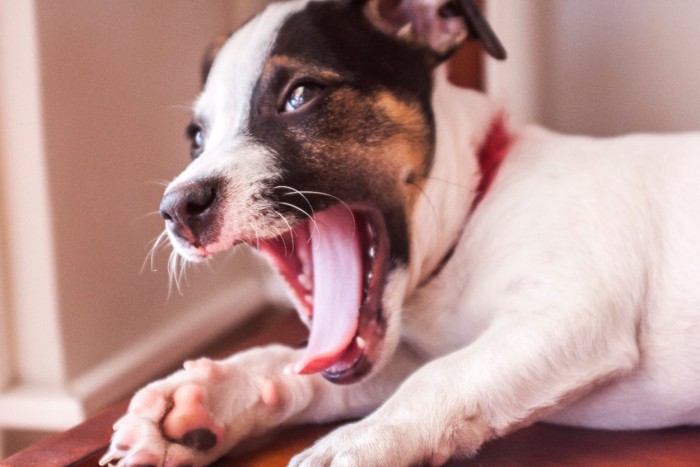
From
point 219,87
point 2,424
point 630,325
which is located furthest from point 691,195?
point 2,424

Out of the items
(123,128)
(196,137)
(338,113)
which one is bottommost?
(123,128)

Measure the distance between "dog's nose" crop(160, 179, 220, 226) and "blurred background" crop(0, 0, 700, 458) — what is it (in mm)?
622

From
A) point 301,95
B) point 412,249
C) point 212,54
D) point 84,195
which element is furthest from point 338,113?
point 84,195

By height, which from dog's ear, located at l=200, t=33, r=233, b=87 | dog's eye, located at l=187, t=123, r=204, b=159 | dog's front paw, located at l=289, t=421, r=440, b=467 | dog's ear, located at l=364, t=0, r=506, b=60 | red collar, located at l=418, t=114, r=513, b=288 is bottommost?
dog's front paw, located at l=289, t=421, r=440, b=467

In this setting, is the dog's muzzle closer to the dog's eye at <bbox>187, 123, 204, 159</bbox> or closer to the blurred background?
the dog's eye at <bbox>187, 123, 204, 159</bbox>

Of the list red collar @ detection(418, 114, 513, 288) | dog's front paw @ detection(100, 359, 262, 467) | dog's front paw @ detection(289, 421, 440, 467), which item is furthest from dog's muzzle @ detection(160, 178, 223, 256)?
red collar @ detection(418, 114, 513, 288)

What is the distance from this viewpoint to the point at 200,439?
1.13 m

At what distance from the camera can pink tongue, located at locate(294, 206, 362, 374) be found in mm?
1266

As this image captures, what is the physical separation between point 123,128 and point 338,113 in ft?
2.63

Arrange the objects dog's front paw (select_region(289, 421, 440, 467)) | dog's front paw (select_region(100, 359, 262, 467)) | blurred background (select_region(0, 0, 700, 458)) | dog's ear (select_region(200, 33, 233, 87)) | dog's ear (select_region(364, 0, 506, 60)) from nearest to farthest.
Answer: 1. dog's front paw (select_region(289, 421, 440, 467))
2. dog's front paw (select_region(100, 359, 262, 467))
3. dog's ear (select_region(364, 0, 506, 60))
4. dog's ear (select_region(200, 33, 233, 87))
5. blurred background (select_region(0, 0, 700, 458))

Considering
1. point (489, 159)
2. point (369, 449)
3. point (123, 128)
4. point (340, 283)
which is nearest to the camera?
point (369, 449)

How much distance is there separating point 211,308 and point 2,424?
69 cm

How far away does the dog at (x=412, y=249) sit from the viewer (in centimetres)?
110

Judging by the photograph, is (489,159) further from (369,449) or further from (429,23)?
(369,449)
